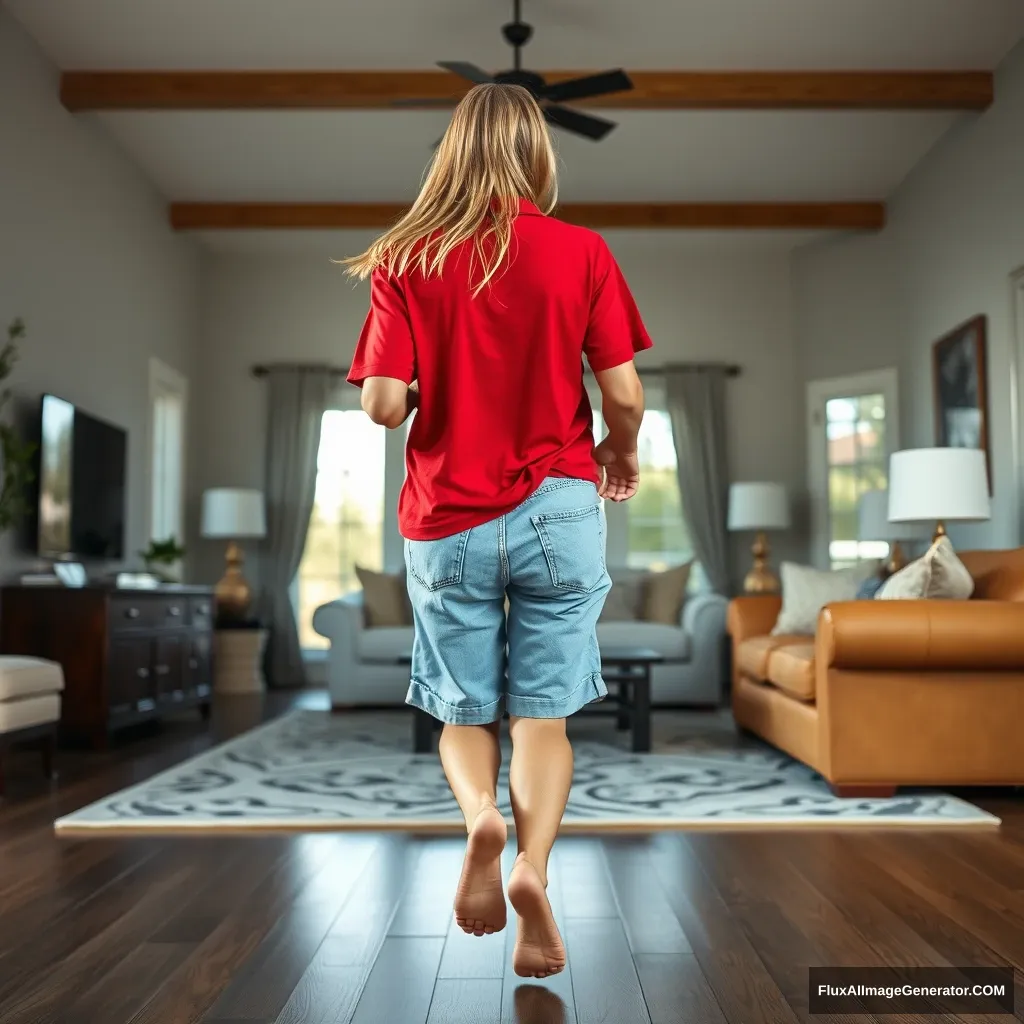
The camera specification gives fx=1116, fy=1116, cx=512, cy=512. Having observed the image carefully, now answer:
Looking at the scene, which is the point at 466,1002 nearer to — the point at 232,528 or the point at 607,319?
the point at 607,319

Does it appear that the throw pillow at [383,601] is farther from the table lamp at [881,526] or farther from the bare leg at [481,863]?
the bare leg at [481,863]

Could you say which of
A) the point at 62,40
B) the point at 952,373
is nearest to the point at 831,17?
the point at 952,373

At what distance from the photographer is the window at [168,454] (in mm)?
7332

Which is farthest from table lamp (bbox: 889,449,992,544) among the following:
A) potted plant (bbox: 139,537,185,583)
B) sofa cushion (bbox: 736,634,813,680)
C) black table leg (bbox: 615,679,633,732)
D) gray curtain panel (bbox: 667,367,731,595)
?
potted plant (bbox: 139,537,185,583)

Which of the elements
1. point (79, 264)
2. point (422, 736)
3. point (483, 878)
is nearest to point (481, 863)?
point (483, 878)

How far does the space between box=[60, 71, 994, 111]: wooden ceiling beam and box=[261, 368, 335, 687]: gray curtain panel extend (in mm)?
2742

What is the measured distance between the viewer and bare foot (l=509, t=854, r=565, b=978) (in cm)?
159

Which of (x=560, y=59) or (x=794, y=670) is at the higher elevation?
(x=560, y=59)

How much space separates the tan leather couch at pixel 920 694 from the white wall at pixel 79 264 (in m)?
3.55

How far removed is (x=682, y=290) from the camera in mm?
8281

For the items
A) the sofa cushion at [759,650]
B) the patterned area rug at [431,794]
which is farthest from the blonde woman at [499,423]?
the sofa cushion at [759,650]

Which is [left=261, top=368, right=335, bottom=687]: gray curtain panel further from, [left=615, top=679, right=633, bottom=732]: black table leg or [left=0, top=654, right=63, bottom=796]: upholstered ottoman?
[left=0, top=654, right=63, bottom=796]: upholstered ottoman

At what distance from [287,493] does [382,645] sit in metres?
2.15

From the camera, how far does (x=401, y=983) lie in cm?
176
